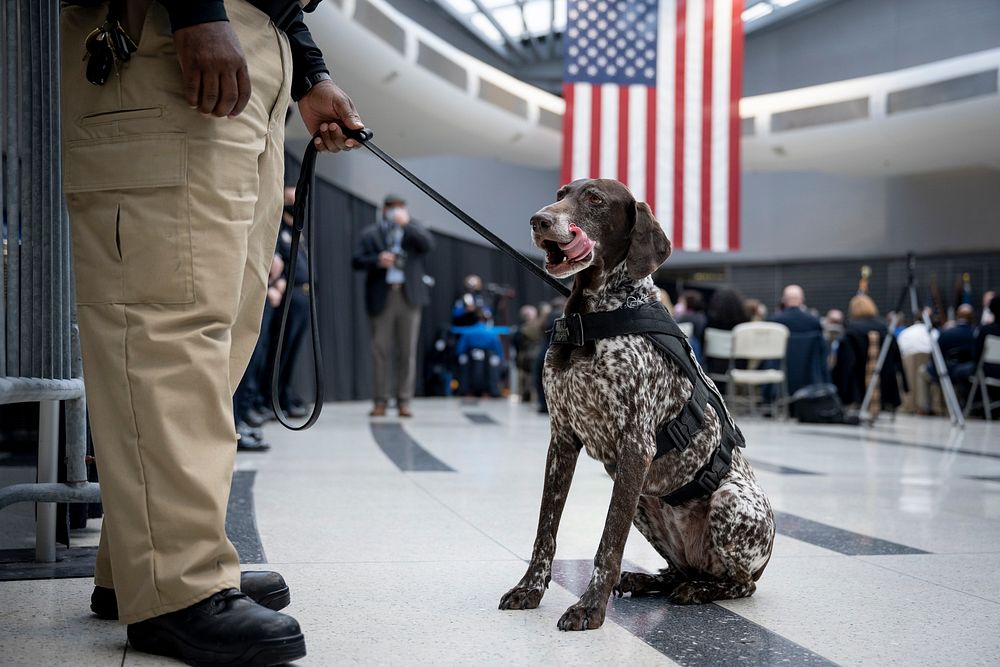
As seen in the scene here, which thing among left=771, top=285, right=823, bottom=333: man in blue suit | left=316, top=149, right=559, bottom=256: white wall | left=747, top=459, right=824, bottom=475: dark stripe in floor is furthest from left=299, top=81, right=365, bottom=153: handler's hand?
left=316, top=149, right=559, bottom=256: white wall

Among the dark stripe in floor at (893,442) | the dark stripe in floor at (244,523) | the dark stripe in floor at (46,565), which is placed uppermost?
the dark stripe in floor at (46,565)

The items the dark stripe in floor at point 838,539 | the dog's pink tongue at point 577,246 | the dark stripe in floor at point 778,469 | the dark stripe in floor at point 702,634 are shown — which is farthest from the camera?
the dark stripe in floor at point 778,469

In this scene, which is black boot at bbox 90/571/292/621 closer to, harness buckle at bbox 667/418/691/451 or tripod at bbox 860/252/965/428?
harness buckle at bbox 667/418/691/451

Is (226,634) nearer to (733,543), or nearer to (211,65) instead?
(211,65)

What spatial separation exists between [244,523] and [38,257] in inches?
41.5

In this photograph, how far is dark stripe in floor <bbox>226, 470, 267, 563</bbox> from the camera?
87.9 inches

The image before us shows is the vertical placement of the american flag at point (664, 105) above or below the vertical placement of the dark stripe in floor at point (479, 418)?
above

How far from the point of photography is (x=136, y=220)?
1.35 metres

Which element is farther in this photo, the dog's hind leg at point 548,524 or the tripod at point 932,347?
the tripod at point 932,347

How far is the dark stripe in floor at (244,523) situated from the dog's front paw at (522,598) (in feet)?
2.29

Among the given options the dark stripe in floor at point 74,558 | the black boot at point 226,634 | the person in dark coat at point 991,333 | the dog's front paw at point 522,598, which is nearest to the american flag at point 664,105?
the person in dark coat at point 991,333

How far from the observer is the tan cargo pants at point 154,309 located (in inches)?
52.6

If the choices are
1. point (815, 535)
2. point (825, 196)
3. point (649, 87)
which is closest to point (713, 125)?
point (649, 87)

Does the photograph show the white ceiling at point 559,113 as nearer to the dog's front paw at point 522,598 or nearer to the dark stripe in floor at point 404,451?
the dark stripe in floor at point 404,451
